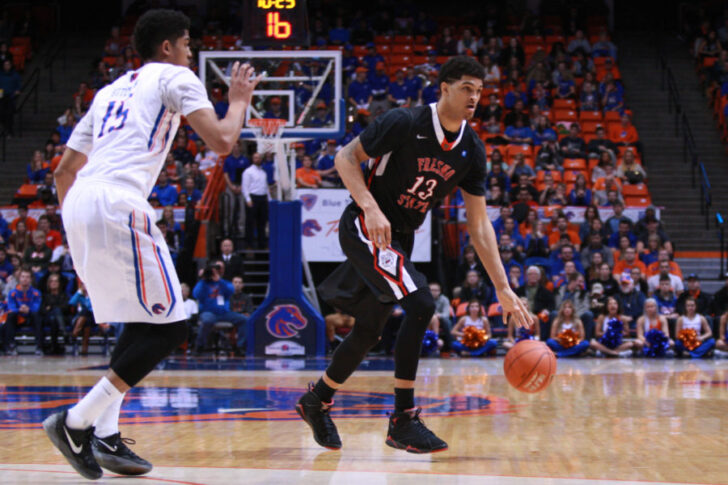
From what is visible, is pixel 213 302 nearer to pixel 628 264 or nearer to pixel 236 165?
pixel 236 165

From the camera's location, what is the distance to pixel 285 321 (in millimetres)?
12789

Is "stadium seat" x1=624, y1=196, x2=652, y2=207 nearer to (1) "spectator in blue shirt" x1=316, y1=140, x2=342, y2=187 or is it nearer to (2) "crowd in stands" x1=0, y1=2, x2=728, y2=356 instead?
(2) "crowd in stands" x1=0, y1=2, x2=728, y2=356

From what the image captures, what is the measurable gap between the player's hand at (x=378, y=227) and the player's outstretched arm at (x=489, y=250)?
0.60 meters

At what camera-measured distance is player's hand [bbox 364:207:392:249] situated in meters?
4.53

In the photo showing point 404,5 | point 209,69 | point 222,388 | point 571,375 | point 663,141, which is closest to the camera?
point 222,388

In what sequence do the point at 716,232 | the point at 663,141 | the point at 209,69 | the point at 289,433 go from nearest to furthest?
the point at 289,433
the point at 209,69
the point at 716,232
the point at 663,141

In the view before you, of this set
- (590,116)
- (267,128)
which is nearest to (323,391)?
(267,128)

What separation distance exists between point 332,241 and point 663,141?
972 cm

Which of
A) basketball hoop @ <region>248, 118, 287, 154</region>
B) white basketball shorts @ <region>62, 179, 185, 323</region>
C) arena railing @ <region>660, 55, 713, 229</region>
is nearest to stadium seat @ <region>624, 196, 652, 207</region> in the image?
arena railing @ <region>660, 55, 713, 229</region>

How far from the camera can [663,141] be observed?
2103 centimetres

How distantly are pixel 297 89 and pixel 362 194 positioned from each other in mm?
7960

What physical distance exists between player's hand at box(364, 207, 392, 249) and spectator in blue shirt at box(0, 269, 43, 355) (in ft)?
34.1

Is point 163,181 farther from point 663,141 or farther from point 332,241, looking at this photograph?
point 663,141

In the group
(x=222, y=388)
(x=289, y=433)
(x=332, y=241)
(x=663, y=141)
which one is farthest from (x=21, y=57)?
(x=289, y=433)
